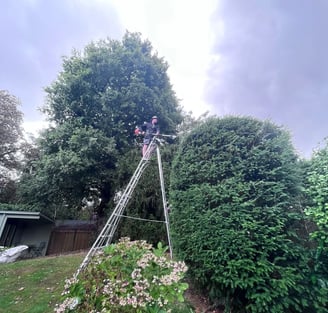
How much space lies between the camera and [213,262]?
2.81 m

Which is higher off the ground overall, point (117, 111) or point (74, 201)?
point (117, 111)

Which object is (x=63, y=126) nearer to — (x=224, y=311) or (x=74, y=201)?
(x=74, y=201)

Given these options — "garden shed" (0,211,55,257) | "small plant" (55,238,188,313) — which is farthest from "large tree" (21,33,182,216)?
"small plant" (55,238,188,313)

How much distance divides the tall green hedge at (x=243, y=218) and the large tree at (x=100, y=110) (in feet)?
19.9

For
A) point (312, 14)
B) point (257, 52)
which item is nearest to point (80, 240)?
point (257, 52)

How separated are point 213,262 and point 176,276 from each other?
1.25m

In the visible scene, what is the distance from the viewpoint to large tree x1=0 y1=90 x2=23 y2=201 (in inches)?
550

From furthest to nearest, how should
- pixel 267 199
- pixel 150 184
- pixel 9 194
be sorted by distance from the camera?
pixel 9 194 → pixel 150 184 → pixel 267 199

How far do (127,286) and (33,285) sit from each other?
11.9ft

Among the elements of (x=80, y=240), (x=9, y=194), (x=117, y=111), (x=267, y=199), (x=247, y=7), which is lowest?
(x=80, y=240)

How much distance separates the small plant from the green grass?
1927mm

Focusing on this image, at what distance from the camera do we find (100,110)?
33.4 feet

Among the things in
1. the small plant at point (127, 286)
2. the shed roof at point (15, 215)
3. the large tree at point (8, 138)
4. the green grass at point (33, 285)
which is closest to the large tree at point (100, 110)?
the shed roof at point (15, 215)

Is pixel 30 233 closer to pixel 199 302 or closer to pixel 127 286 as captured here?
pixel 199 302
